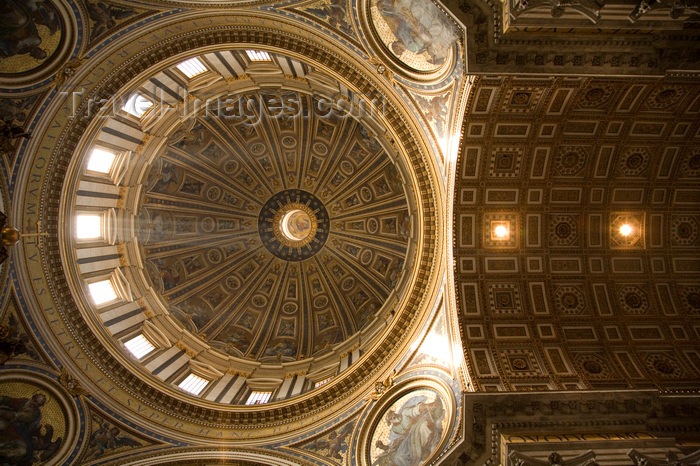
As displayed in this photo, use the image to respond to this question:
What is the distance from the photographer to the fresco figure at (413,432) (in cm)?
1555

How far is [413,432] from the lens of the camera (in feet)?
53.0

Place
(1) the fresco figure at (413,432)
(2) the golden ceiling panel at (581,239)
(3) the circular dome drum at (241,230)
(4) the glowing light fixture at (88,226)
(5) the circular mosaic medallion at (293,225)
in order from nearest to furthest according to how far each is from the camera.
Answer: (1) the fresco figure at (413,432)
(2) the golden ceiling panel at (581,239)
(4) the glowing light fixture at (88,226)
(3) the circular dome drum at (241,230)
(5) the circular mosaic medallion at (293,225)

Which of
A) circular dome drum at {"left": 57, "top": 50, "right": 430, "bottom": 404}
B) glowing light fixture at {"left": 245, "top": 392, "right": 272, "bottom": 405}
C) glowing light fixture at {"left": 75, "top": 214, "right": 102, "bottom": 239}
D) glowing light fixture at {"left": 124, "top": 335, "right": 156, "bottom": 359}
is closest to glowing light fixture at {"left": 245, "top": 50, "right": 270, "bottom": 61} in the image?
circular dome drum at {"left": 57, "top": 50, "right": 430, "bottom": 404}

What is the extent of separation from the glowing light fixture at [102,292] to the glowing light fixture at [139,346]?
230cm

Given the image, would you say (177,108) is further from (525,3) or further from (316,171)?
(525,3)

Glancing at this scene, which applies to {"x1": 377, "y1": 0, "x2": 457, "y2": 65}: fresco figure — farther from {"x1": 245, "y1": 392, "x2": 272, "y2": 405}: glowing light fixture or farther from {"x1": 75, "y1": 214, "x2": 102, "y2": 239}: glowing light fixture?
{"x1": 245, "y1": 392, "x2": 272, "y2": 405}: glowing light fixture

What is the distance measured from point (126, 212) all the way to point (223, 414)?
37.6 ft

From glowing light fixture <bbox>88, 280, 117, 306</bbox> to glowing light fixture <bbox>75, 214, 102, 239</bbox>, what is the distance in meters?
2.29

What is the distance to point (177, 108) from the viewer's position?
21.0m

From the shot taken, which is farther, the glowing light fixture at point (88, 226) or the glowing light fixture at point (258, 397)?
the glowing light fixture at point (258, 397)

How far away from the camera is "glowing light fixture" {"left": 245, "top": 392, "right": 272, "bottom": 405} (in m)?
20.2

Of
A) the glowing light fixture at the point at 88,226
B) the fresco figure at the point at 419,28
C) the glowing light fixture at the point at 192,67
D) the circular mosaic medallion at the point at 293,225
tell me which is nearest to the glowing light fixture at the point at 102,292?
the glowing light fixture at the point at 88,226

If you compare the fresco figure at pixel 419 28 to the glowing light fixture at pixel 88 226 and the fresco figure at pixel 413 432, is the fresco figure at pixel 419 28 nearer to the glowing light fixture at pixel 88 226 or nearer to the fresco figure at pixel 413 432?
the fresco figure at pixel 413 432

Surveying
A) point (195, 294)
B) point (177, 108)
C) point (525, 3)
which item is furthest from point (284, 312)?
point (525, 3)
